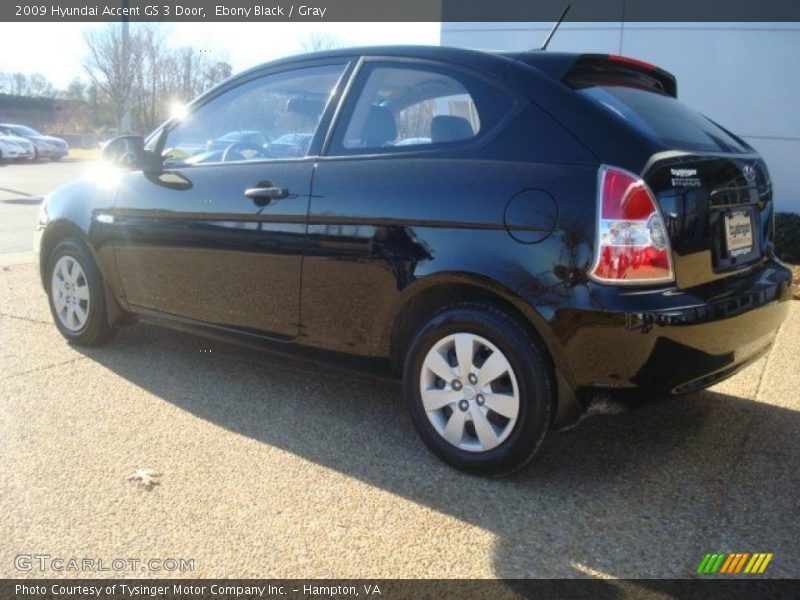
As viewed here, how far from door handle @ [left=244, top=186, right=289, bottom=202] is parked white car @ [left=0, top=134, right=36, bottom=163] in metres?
28.4

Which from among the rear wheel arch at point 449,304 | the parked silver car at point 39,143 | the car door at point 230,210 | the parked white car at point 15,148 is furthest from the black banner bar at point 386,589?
the parked silver car at point 39,143

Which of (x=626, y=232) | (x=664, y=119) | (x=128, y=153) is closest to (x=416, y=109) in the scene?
(x=664, y=119)

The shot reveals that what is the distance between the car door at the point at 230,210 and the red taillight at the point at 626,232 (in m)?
1.40

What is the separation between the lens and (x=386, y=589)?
2342 millimetres

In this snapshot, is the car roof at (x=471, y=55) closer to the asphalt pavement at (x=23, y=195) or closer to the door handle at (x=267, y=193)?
the door handle at (x=267, y=193)

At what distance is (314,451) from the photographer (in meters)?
3.33

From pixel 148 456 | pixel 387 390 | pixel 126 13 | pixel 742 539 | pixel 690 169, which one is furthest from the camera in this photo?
pixel 126 13

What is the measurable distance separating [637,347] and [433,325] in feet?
2.74

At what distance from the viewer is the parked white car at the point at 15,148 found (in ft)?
91.6

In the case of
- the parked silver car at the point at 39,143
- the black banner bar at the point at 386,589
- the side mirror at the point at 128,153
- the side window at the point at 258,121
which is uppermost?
the parked silver car at the point at 39,143

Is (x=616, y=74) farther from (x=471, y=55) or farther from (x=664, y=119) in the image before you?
(x=471, y=55)

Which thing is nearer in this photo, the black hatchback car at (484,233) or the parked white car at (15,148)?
the black hatchback car at (484,233)

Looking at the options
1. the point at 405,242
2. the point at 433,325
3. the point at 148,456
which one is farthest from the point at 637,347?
the point at 148,456

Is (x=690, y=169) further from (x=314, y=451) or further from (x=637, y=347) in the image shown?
(x=314, y=451)
